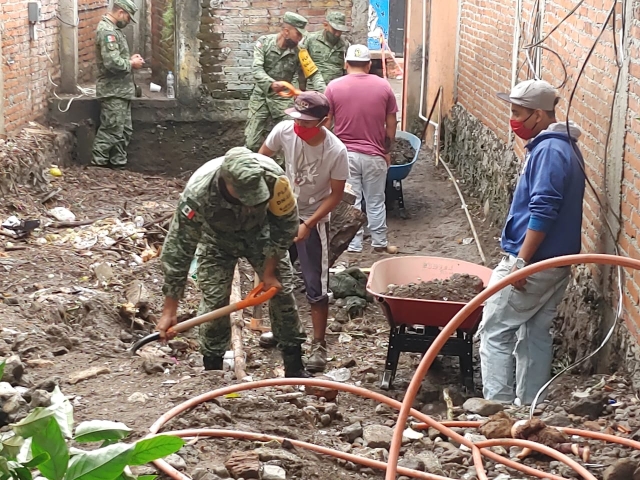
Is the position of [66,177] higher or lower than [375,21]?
lower

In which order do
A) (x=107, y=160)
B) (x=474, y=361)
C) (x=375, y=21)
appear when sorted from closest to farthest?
1. (x=474, y=361)
2. (x=107, y=160)
3. (x=375, y=21)

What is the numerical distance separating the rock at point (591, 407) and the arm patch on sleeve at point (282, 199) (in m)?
1.89

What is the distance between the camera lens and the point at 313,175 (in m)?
5.88

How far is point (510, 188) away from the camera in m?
8.13

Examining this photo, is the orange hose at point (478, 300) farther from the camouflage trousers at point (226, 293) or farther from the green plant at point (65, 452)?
the camouflage trousers at point (226, 293)

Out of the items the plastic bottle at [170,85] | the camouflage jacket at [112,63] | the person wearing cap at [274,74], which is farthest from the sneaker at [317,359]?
the plastic bottle at [170,85]

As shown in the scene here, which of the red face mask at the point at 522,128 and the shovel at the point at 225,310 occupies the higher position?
the red face mask at the point at 522,128

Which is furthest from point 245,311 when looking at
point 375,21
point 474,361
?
point 375,21

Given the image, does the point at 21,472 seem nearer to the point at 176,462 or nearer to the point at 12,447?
the point at 12,447

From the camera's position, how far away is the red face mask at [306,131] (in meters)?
5.70

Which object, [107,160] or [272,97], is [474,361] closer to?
[272,97]

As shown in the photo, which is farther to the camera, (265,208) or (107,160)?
(107,160)

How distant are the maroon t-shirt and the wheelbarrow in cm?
105

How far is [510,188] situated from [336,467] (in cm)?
493
